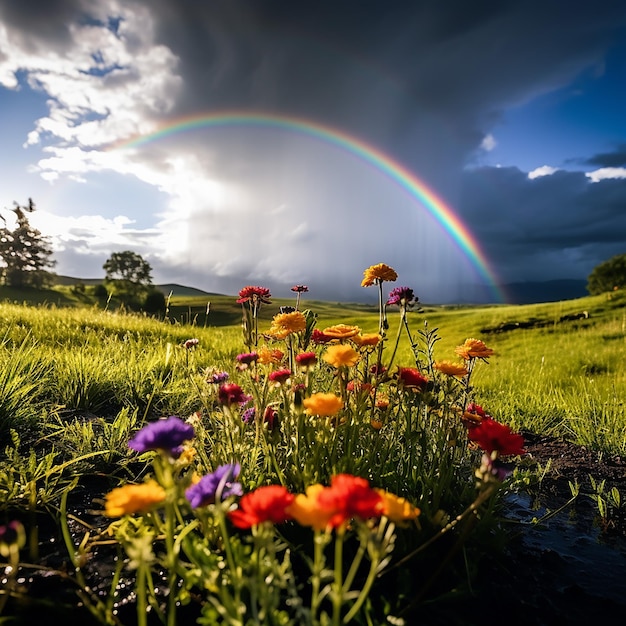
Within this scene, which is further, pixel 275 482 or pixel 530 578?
pixel 275 482

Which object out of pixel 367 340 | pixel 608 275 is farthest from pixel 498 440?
pixel 608 275

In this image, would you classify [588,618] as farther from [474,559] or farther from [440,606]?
[440,606]

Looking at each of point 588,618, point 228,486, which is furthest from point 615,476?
point 228,486

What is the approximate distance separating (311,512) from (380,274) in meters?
1.76

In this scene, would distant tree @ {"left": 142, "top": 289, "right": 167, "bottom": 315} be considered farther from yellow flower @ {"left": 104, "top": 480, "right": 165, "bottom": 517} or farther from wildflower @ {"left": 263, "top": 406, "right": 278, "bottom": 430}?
yellow flower @ {"left": 104, "top": 480, "right": 165, "bottom": 517}

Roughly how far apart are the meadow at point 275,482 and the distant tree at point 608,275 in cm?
5521

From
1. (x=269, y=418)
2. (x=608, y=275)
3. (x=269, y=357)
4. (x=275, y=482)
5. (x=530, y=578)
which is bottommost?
(x=530, y=578)

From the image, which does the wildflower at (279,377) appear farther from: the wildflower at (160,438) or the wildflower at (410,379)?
the wildflower at (160,438)

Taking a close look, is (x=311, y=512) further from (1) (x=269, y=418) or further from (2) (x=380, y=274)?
(2) (x=380, y=274)

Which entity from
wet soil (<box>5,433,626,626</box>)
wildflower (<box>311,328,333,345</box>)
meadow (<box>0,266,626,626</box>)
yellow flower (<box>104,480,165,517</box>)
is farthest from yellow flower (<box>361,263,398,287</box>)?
yellow flower (<box>104,480,165,517</box>)

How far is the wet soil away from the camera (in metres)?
1.66

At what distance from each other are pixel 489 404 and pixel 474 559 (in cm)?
377

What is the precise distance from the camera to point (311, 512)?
3.43 ft

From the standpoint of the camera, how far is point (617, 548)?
7.45ft
